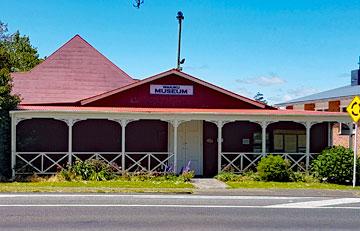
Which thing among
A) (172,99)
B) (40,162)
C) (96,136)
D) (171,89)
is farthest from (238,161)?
(40,162)

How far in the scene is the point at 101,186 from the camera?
1803 cm

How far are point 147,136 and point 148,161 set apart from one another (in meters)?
1.50

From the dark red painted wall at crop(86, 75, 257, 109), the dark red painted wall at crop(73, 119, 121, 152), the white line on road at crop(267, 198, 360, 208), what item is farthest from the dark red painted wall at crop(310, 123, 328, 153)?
the dark red painted wall at crop(73, 119, 121, 152)

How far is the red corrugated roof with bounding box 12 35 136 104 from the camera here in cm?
2816

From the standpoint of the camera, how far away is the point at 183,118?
70.4 feet

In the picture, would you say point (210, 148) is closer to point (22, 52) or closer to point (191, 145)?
point (191, 145)

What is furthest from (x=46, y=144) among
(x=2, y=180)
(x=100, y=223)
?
(x=100, y=223)

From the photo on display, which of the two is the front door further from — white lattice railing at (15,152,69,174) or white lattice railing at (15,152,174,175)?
white lattice railing at (15,152,69,174)

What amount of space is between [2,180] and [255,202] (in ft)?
32.4

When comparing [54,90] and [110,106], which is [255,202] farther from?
[54,90]

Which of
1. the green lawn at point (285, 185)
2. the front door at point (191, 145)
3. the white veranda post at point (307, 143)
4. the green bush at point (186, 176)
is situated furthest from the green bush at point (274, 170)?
the front door at point (191, 145)

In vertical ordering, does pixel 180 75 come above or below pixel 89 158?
above

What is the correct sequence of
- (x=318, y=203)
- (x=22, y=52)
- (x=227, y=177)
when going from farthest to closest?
(x=22, y=52)
(x=227, y=177)
(x=318, y=203)

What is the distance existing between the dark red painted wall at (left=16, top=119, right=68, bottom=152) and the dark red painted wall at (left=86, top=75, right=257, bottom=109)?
6.99ft
